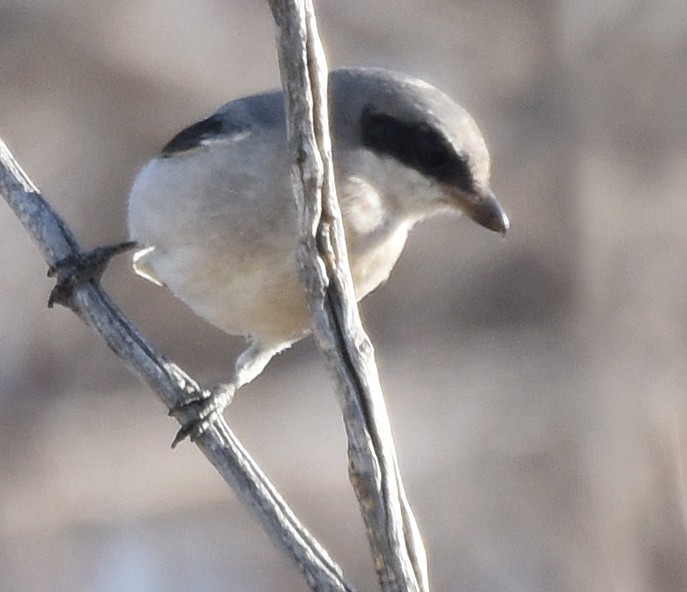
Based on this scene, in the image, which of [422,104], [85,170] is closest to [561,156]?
[85,170]

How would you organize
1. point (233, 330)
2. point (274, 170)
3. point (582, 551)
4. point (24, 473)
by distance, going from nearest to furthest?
point (274, 170), point (233, 330), point (24, 473), point (582, 551)

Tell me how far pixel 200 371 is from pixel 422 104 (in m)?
1.75

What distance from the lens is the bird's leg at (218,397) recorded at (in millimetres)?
1649

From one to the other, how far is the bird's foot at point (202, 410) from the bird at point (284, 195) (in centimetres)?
2

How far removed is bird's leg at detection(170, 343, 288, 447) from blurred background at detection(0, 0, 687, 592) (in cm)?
139

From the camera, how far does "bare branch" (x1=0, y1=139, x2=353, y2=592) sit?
133 centimetres

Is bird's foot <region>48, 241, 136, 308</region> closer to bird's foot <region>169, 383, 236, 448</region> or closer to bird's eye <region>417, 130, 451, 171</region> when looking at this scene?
bird's foot <region>169, 383, 236, 448</region>

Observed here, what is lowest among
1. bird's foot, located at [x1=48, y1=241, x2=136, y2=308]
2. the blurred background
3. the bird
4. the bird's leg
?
the blurred background

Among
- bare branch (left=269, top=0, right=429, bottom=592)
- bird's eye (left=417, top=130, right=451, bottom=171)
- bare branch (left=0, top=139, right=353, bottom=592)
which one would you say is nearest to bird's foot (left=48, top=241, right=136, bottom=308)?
bare branch (left=0, top=139, right=353, bottom=592)

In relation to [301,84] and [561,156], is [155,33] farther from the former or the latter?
[301,84]

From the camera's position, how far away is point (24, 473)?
342 centimetres

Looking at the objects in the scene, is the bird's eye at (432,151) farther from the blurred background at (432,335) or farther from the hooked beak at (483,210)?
the blurred background at (432,335)

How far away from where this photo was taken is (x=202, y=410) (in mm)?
1712

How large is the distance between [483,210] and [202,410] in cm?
44
